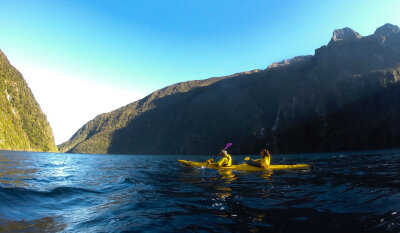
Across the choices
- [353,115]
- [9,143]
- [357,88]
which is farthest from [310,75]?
[9,143]

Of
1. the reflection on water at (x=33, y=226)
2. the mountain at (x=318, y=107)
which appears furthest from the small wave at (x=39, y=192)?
the mountain at (x=318, y=107)

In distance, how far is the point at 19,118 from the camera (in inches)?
5856

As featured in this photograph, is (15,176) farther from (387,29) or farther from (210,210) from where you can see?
(387,29)

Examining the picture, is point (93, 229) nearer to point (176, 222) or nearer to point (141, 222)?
point (141, 222)

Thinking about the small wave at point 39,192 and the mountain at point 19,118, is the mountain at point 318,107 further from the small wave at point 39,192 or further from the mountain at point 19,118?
the small wave at point 39,192

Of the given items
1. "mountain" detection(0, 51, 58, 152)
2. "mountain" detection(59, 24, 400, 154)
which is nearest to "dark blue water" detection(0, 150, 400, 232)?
"mountain" detection(59, 24, 400, 154)

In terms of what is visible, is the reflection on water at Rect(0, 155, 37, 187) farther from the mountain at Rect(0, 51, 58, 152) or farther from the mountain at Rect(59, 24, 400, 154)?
the mountain at Rect(0, 51, 58, 152)

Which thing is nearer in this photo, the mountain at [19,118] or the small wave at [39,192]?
the small wave at [39,192]

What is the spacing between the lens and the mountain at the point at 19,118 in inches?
4977

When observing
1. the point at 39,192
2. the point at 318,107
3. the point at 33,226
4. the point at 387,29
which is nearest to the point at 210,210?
the point at 33,226

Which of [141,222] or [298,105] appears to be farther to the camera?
[298,105]

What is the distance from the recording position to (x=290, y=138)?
115750 mm

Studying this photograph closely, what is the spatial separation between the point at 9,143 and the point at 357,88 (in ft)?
563

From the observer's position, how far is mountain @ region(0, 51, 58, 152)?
126 meters
